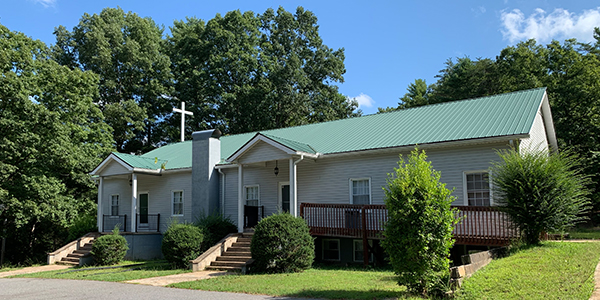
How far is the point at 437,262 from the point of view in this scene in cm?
913

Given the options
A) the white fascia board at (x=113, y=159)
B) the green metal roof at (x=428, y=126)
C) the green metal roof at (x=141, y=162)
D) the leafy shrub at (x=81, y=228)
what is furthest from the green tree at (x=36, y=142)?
the green metal roof at (x=428, y=126)

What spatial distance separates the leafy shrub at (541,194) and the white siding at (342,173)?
2.36 metres

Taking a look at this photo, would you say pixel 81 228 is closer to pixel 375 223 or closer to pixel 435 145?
pixel 375 223

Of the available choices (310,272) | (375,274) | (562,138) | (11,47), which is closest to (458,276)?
(375,274)

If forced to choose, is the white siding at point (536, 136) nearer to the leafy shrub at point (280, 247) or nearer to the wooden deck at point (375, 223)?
the wooden deck at point (375, 223)

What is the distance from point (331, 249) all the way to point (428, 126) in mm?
5849

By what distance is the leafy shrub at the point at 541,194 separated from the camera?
1177cm

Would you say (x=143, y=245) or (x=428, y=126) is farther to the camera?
(x=143, y=245)

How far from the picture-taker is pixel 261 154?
17.6 m

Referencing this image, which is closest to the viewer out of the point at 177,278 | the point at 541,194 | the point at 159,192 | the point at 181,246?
the point at 541,194

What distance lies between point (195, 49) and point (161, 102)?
205 inches

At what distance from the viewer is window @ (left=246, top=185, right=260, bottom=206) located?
797 inches

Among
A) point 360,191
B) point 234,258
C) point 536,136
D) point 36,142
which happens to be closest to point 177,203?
point 36,142

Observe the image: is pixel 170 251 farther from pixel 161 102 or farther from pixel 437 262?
pixel 161 102
